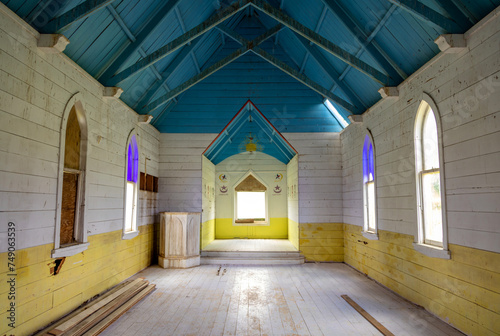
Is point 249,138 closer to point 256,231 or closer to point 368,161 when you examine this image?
point 256,231

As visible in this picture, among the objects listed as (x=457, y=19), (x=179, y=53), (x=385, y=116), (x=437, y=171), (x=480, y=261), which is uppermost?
(x=179, y=53)

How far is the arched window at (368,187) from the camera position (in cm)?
651

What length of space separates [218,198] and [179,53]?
250 inches

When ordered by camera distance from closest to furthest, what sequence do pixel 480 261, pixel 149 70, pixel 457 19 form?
pixel 480 261, pixel 457 19, pixel 149 70

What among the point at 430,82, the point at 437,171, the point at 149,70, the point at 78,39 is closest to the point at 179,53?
the point at 149,70

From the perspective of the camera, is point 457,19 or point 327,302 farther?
point 327,302

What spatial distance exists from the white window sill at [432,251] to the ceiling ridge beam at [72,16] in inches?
190

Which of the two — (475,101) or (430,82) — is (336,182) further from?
(475,101)

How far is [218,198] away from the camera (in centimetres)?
1196

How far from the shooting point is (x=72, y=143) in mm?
4582

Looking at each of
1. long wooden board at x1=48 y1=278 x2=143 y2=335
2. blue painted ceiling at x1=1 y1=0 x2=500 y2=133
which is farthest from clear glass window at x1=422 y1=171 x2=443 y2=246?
long wooden board at x1=48 y1=278 x2=143 y2=335

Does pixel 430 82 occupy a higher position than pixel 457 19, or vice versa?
pixel 457 19

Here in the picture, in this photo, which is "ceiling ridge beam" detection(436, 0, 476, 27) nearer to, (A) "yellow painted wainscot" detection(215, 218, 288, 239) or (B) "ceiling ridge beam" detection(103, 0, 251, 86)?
(B) "ceiling ridge beam" detection(103, 0, 251, 86)

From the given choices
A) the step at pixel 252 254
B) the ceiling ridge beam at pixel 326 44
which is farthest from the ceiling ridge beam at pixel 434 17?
the step at pixel 252 254
